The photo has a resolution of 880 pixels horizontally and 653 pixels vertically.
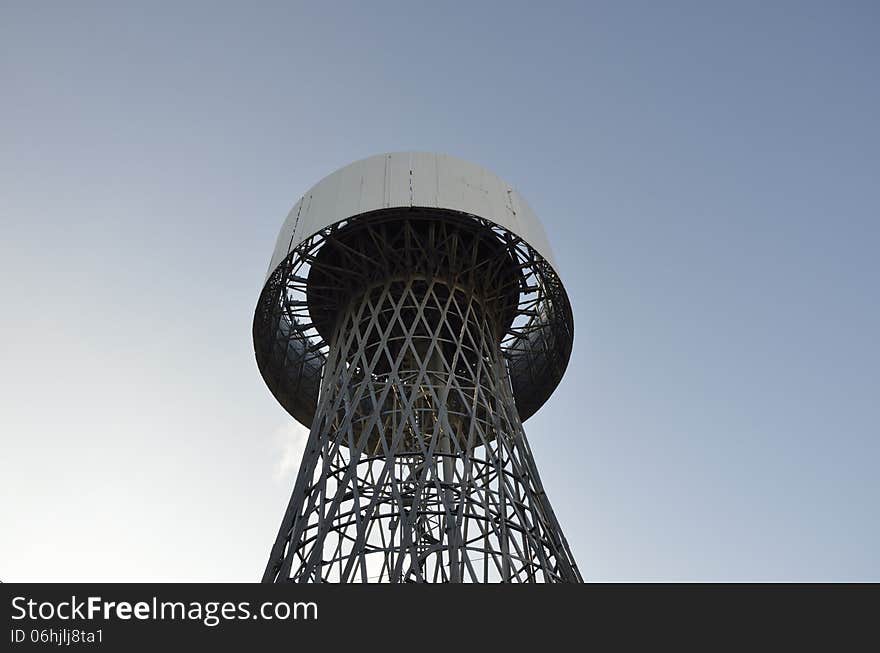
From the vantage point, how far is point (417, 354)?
21641 mm

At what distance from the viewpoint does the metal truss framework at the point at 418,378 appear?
1767 centimetres

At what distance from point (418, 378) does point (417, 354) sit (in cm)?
178

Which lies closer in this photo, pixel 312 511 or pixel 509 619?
pixel 509 619

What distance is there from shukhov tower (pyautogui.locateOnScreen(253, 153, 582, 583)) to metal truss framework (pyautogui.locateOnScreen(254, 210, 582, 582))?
0.15 ft

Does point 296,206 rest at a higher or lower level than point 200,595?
higher

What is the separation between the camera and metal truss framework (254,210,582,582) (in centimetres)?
1767

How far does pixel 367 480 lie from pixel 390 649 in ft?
32.9

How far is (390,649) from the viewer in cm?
1021

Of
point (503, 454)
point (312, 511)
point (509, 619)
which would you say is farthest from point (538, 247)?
point (509, 619)

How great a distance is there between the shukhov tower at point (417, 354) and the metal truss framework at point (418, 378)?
5 centimetres

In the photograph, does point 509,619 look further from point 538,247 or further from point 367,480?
point 538,247

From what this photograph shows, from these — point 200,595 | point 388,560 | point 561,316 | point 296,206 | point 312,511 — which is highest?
point 296,206

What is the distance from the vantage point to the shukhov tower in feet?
58.6

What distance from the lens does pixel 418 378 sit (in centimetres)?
1994
